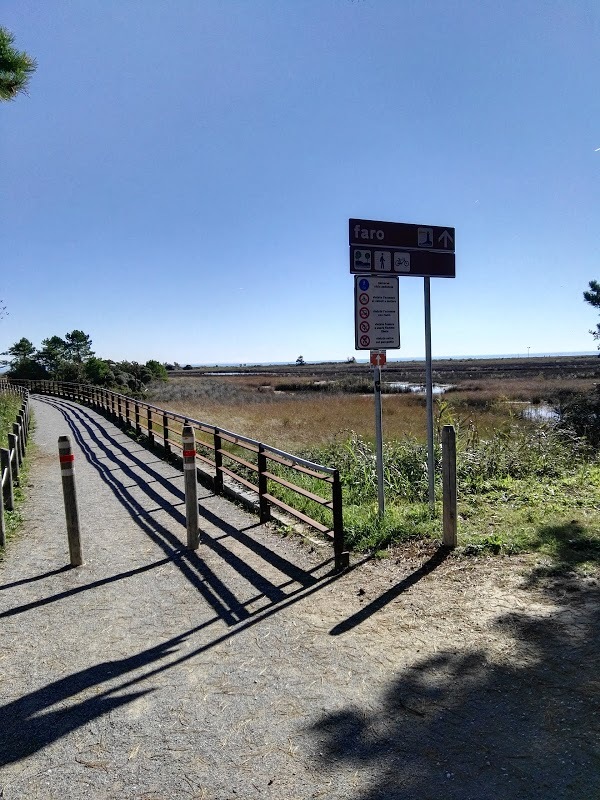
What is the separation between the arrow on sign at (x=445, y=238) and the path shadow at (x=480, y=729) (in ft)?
13.2

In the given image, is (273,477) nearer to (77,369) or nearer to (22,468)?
(22,468)

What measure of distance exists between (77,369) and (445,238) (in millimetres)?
47022

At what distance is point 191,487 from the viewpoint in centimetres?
543

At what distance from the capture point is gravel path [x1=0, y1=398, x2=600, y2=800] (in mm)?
2328

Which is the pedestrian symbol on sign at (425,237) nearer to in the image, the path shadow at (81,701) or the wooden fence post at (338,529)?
the wooden fence post at (338,529)

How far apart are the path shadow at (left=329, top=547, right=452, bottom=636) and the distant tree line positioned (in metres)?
36.9

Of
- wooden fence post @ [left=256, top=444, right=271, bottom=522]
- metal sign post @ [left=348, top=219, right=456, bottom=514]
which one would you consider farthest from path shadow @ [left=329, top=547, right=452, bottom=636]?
wooden fence post @ [left=256, top=444, right=271, bottom=522]

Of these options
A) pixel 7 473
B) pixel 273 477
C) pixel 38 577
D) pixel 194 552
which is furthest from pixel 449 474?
pixel 7 473

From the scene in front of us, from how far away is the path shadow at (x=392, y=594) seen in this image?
372 centimetres

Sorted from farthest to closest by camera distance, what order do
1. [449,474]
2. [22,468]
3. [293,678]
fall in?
[22,468]
[449,474]
[293,678]

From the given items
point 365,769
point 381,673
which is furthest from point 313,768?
point 381,673

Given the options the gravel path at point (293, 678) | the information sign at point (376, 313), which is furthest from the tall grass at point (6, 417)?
the information sign at point (376, 313)

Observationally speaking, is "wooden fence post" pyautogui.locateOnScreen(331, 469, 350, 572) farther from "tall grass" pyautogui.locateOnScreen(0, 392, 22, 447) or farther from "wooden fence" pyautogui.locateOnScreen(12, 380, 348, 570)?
"tall grass" pyautogui.locateOnScreen(0, 392, 22, 447)

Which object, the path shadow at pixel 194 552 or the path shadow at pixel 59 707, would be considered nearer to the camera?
the path shadow at pixel 59 707
